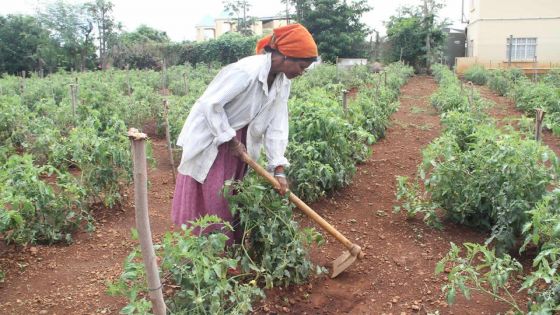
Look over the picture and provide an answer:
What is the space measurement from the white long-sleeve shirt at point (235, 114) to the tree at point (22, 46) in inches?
932

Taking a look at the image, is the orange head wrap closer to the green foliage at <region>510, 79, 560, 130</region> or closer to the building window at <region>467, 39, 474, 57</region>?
the green foliage at <region>510, 79, 560, 130</region>

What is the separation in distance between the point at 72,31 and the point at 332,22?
13359 mm

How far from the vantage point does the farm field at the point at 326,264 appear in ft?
8.79

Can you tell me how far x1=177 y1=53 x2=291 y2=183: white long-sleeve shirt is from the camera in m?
2.44

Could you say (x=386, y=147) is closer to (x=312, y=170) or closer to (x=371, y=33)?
(x=312, y=170)

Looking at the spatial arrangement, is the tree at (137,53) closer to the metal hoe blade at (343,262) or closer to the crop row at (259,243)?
the crop row at (259,243)

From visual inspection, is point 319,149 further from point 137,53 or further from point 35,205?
point 137,53

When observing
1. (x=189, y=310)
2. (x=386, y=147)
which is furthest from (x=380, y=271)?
(x=386, y=147)

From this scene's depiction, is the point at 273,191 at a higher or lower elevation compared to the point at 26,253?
higher

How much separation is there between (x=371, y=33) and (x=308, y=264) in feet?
80.6

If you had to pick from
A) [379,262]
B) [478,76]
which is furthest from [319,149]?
[478,76]

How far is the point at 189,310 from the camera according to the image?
203cm

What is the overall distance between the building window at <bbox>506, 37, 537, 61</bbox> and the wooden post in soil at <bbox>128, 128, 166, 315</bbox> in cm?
2368

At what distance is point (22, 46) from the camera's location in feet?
77.7
